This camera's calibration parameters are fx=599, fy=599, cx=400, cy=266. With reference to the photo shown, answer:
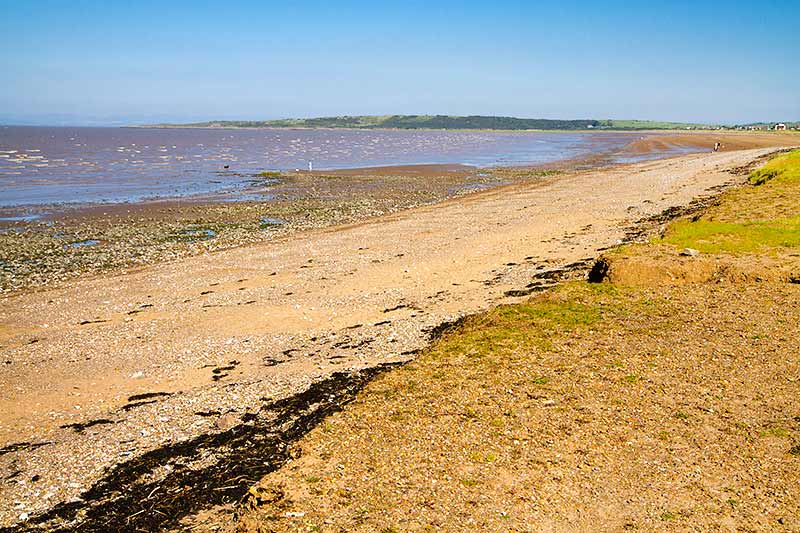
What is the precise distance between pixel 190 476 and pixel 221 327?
25.9ft

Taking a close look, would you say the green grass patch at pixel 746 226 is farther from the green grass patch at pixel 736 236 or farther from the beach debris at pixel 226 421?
the beach debris at pixel 226 421

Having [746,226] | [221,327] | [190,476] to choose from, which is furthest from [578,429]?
[746,226]

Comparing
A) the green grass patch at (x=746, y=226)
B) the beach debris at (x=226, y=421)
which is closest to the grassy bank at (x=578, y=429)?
the beach debris at (x=226, y=421)

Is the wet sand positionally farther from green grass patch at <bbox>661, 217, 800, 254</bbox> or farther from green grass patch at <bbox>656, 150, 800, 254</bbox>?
green grass patch at <bbox>656, 150, 800, 254</bbox>

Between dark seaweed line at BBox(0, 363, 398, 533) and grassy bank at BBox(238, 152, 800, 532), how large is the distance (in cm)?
57

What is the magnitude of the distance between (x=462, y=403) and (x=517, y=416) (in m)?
0.93

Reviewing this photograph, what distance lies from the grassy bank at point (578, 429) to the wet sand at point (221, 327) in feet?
7.74

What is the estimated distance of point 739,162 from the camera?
188ft

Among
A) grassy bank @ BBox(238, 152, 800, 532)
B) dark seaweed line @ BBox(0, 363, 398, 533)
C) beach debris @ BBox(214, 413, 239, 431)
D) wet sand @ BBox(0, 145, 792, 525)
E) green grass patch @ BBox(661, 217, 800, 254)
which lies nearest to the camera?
grassy bank @ BBox(238, 152, 800, 532)

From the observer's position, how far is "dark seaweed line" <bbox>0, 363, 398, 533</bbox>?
739 centimetres

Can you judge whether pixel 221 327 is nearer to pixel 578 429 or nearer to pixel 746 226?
pixel 578 429

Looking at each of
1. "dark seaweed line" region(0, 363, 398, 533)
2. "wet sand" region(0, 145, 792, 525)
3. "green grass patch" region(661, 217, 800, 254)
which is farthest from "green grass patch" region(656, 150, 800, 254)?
"dark seaweed line" region(0, 363, 398, 533)

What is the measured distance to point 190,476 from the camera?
821 centimetres

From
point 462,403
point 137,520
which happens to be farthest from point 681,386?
point 137,520
